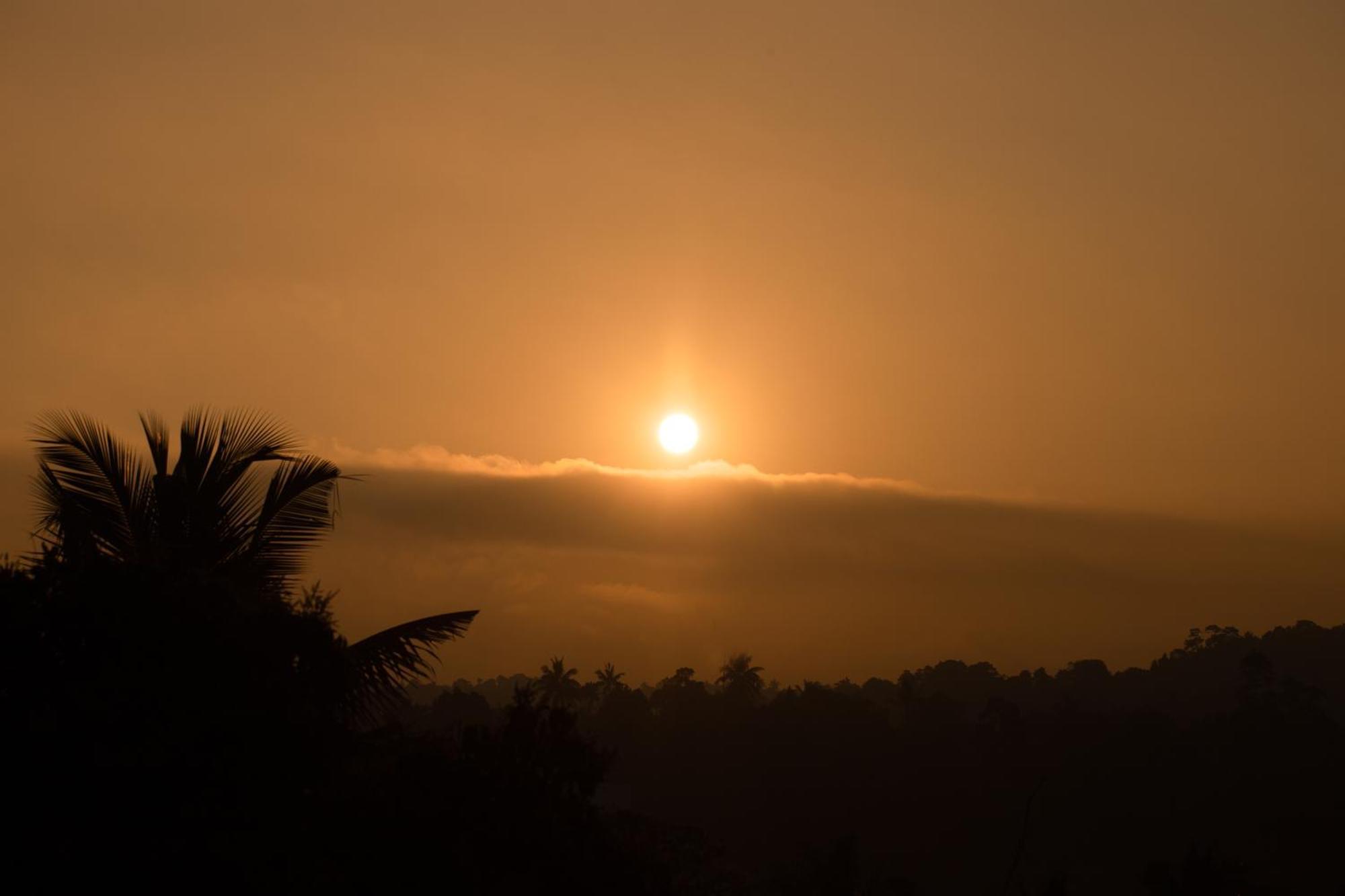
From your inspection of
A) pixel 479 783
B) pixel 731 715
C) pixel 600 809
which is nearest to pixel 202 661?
pixel 479 783

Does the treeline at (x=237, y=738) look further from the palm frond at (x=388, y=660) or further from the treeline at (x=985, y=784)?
the treeline at (x=985, y=784)

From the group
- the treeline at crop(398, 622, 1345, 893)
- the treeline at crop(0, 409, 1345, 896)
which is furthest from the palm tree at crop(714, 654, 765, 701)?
the treeline at crop(0, 409, 1345, 896)

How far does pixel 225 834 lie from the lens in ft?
37.1

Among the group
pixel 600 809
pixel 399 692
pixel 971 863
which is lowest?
pixel 971 863

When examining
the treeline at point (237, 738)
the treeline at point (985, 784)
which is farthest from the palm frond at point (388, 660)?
the treeline at point (985, 784)

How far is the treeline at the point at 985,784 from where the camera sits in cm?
9469

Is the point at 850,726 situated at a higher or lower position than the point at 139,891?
lower

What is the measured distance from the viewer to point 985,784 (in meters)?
112

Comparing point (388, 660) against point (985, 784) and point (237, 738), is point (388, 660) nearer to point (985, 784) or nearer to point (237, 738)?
point (237, 738)

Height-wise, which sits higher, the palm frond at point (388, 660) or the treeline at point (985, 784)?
the palm frond at point (388, 660)

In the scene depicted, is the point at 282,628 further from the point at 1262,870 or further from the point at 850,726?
the point at 850,726

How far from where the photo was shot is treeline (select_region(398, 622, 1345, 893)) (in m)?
94.7

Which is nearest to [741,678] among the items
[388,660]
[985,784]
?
[985,784]

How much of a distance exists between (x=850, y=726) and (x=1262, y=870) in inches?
1582
